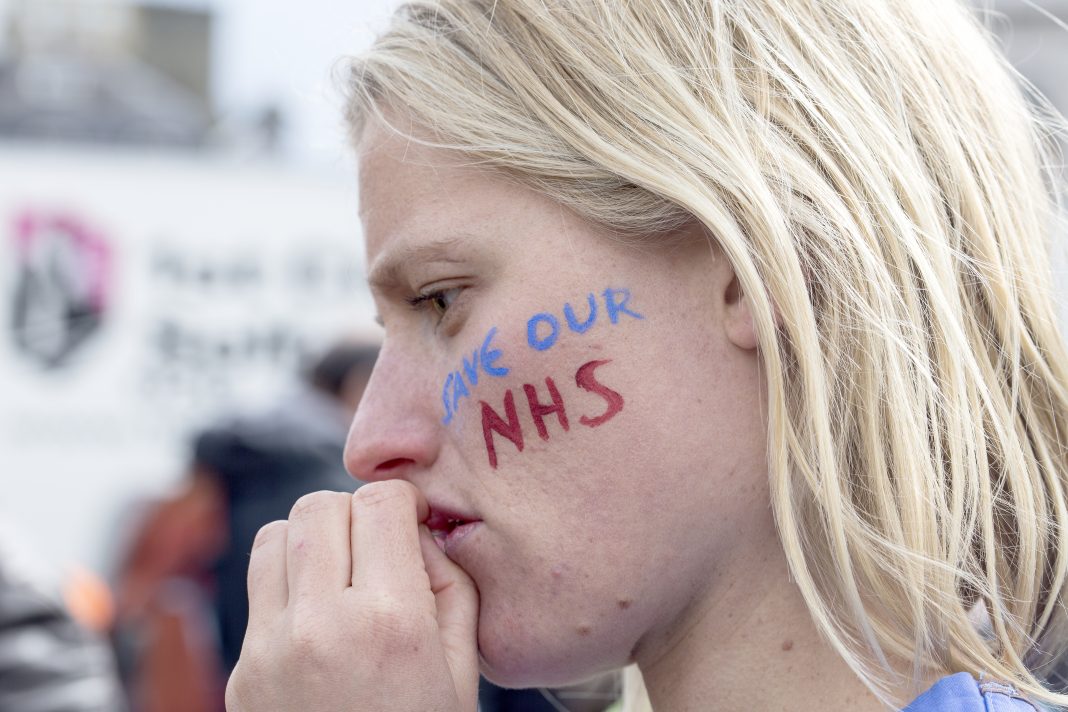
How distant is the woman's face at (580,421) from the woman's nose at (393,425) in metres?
0.05

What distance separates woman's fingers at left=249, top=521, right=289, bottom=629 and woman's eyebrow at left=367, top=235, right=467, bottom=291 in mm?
423

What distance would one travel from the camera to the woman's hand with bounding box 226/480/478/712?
1.51 m

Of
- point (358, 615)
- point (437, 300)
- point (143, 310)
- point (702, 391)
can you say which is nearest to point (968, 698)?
point (702, 391)

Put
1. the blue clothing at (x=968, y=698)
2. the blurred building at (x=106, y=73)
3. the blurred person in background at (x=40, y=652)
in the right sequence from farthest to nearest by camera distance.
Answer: the blurred building at (x=106, y=73)
the blurred person in background at (x=40, y=652)
the blue clothing at (x=968, y=698)

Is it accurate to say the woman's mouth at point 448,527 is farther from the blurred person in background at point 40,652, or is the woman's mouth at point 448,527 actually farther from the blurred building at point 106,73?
the blurred building at point 106,73

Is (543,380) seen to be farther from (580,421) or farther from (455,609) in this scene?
(455,609)

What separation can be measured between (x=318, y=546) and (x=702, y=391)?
0.62 m

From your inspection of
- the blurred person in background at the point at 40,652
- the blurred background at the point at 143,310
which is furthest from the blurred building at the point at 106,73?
the blurred person in background at the point at 40,652

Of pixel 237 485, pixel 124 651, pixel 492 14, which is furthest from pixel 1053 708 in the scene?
pixel 124 651

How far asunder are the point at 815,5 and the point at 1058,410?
0.71m

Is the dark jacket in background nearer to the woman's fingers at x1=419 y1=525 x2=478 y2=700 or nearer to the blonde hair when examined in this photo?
the woman's fingers at x1=419 y1=525 x2=478 y2=700

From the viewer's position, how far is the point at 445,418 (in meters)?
1.65

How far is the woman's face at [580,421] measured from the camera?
1.52 metres

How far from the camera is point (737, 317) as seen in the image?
5.09ft
